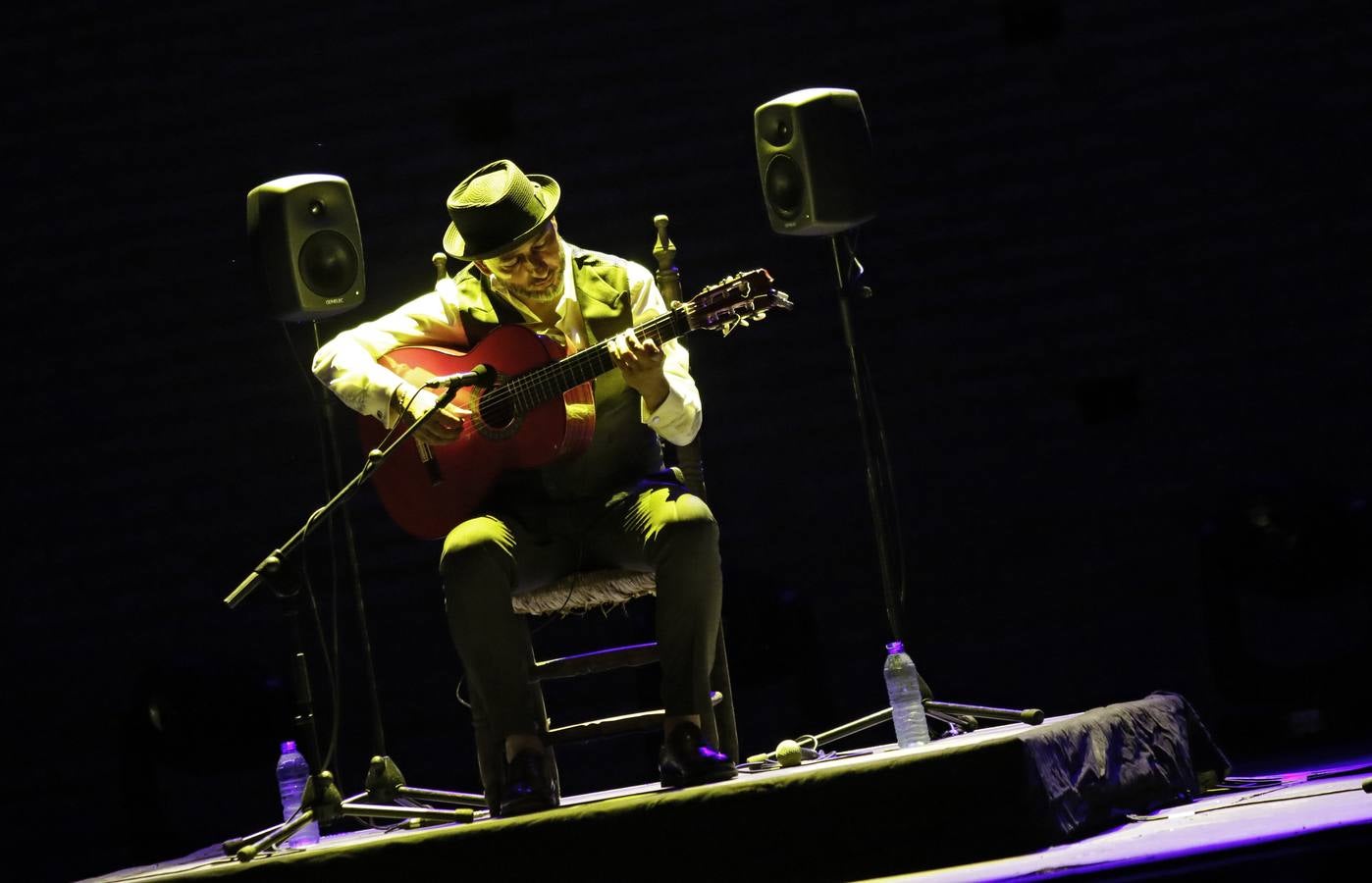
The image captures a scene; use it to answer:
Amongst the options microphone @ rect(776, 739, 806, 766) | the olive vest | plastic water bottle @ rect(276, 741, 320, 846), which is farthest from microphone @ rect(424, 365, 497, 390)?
plastic water bottle @ rect(276, 741, 320, 846)

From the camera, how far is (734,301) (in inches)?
138

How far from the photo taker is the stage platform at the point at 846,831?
2912 millimetres

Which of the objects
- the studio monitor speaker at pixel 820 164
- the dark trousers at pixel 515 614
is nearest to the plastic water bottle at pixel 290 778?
the dark trousers at pixel 515 614

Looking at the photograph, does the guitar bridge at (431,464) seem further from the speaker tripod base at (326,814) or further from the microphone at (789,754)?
the microphone at (789,754)

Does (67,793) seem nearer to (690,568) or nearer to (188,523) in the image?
(188,523)

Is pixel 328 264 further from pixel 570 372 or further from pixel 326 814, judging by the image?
pixel 326 814

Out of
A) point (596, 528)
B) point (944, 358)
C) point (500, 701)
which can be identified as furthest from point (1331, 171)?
point (500, 701)

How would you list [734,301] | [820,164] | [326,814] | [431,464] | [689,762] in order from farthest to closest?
1. [820,164]
2. [431,464]
3. [326,814]
4. [734,301]
5. [689,762]

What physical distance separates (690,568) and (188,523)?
304 cm

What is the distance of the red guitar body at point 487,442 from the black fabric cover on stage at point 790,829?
87cm

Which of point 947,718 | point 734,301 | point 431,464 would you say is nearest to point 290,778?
point 431,464

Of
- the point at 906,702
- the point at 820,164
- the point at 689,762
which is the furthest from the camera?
the point at 820,164

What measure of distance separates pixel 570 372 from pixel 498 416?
21 cm

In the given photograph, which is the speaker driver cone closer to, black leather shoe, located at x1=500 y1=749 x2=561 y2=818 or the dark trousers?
the dark trousers
